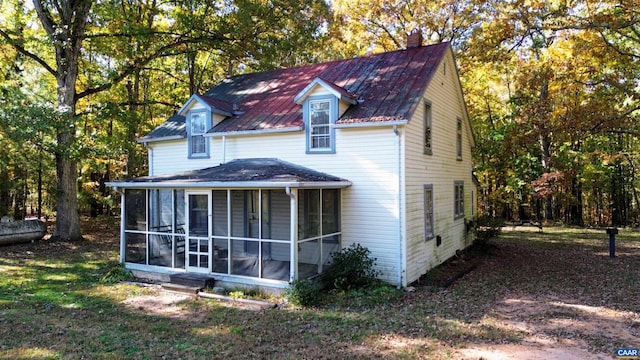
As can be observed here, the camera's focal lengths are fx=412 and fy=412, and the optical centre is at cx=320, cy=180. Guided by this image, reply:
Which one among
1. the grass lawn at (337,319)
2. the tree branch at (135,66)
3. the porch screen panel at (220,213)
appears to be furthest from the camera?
the tree branch at (135,66)

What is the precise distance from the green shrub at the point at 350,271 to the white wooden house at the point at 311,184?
351 mm

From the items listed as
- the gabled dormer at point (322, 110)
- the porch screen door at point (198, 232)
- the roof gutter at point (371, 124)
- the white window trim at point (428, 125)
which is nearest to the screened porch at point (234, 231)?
the porch screen door at point (198, 232)

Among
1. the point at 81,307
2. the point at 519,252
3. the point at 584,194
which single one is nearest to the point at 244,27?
the point at 81,307

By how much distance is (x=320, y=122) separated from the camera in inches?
465

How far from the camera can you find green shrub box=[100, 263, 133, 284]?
36.5ft

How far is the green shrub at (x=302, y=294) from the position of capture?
29.2 ft

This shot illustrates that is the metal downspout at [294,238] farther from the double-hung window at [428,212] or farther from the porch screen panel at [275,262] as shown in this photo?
the double-hung window at [428,212]

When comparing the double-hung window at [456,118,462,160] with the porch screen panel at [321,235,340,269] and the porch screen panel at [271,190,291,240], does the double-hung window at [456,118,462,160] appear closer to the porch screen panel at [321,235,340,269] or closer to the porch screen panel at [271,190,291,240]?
the porch screen panel at [321,235,340,269]

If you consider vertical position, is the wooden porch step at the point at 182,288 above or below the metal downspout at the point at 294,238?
below

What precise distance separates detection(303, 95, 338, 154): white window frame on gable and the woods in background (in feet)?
23.5

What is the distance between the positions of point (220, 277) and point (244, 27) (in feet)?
38.1

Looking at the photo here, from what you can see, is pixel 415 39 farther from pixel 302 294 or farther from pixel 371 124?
pixel 302 294

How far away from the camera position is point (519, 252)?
51.8 ft

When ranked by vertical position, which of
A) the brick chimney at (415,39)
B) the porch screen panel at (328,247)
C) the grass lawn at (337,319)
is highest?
the brick chimney at (415,39)
